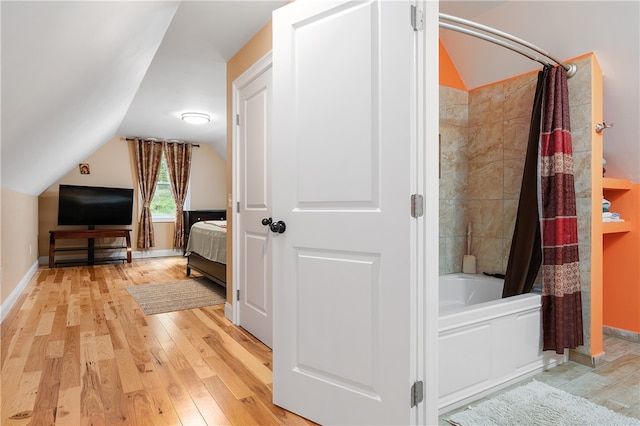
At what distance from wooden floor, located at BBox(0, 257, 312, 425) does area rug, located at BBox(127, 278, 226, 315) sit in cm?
15

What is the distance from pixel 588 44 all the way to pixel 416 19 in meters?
1.67

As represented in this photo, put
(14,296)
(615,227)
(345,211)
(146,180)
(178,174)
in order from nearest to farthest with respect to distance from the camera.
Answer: (345,211)
(615,227)
(14,296)
(146,180)
(178,174)

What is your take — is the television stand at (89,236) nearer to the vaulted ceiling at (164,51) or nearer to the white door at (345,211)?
the vaulted ceiling at (164,51)

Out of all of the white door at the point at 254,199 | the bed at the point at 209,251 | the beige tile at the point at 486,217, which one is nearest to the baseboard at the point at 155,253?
the bed at the point at 209,251

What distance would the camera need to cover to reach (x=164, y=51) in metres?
3.19

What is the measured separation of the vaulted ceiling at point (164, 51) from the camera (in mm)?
1646

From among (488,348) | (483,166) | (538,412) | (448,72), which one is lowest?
(538,412)

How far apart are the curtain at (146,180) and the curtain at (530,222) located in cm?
638

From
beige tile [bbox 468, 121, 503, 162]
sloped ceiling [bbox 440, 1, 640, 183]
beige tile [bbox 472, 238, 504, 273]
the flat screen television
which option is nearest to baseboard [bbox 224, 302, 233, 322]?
beige tile [bbox 472, 238, 504, 273]

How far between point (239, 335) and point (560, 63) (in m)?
2.94

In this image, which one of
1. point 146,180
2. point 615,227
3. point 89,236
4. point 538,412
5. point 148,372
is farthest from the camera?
point 146,180

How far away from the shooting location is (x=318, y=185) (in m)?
1.68

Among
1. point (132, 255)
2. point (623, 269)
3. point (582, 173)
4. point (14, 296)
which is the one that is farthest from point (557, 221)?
point (132, 255)

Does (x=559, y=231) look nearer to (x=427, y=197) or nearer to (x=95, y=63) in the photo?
(x=427, y=197)
